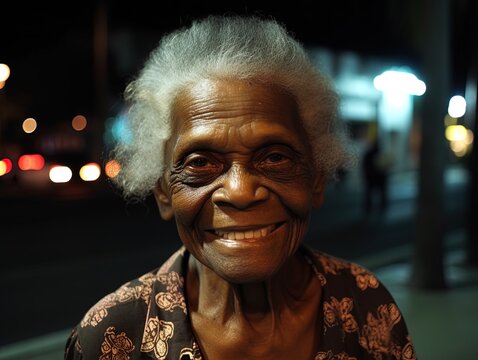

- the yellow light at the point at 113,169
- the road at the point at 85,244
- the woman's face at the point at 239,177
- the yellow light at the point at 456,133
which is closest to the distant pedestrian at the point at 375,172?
the road at the point at 85,244

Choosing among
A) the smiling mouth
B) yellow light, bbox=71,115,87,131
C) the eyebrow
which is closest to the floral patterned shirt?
the smiling mouth

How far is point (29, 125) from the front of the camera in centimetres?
3562

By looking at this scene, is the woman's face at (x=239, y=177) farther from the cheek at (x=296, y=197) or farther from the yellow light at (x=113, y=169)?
the yellow light at (x=113, y=169)

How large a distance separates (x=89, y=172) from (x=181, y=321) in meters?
23.0

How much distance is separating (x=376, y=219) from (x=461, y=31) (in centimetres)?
622

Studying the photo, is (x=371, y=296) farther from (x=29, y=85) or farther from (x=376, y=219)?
(x=29, y=85)

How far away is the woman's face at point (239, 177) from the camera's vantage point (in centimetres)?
165

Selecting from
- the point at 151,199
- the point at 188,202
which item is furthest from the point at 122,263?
the point at 151,199

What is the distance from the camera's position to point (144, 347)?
1.76 m

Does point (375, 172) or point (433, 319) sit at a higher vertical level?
point (375, 172)

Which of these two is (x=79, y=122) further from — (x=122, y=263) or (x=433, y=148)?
(x=433, y=148)

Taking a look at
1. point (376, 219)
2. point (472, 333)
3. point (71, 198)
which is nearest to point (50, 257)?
point (472, 333)

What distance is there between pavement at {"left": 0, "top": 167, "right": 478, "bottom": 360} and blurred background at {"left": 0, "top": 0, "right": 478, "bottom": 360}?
0.03m

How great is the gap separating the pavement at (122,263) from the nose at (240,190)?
31.1 inches
